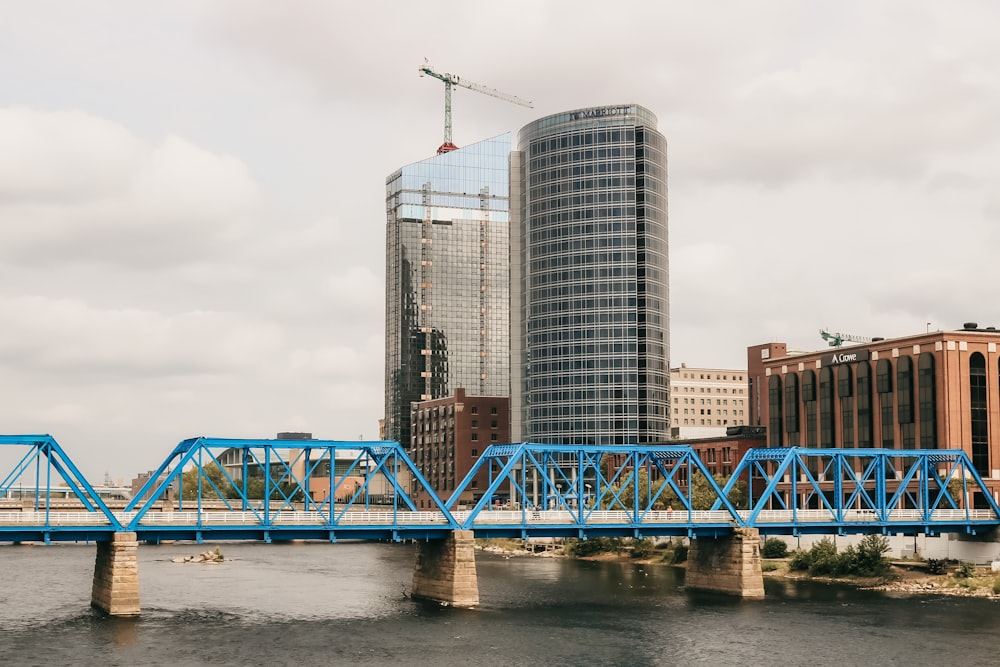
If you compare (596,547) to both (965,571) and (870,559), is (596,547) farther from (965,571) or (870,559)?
(965,571)

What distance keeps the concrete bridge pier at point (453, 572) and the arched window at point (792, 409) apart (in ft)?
241

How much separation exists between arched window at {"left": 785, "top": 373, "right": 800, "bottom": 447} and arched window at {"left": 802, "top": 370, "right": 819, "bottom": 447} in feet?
5.31

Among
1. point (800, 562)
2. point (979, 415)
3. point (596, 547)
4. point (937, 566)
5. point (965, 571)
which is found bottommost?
point (596, 547)

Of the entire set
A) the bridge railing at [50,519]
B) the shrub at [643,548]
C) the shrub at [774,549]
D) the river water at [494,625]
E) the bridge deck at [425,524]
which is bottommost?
the river water at [494,625]

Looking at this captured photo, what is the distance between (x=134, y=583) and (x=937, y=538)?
266ft

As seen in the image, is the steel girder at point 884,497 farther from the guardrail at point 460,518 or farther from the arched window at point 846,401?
the arched window at point 846,401

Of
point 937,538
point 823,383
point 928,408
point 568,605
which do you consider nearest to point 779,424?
point 823,383

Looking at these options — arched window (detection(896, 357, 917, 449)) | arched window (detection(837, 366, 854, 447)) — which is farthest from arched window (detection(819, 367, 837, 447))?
arched window (detection(896, 357, 917, 449))

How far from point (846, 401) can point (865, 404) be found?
3753 mm

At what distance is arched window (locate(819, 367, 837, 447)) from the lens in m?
157

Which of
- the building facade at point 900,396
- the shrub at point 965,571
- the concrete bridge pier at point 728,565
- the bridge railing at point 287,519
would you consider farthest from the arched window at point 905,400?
the bridge railing at point 287,519

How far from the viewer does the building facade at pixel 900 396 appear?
139 metres

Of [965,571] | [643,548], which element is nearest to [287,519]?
[965,571]

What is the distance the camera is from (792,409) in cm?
16388
